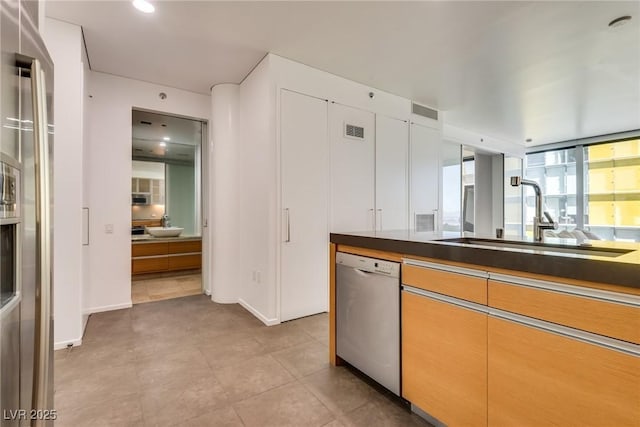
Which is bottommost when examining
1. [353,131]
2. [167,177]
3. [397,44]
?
[167,177]

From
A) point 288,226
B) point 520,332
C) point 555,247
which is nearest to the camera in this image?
point 520,332

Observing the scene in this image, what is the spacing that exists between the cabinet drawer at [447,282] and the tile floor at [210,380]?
30.8 inches

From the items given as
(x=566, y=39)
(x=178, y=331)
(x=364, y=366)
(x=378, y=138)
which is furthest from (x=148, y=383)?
(x=566, y=39)

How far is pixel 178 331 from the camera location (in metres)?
2.93

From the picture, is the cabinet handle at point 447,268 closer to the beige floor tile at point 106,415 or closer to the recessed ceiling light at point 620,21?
the beige floor tile at point 106,415

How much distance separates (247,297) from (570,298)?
10.7ft

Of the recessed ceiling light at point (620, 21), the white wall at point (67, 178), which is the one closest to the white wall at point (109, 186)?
the white wall at point (67, 178)

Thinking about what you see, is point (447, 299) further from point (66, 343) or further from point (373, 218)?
point (66, 343)

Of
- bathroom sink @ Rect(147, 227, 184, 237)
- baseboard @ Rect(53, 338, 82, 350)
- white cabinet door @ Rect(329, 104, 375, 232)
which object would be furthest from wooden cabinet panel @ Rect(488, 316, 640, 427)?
bathroom sink @ Rect(147, 227, 184, 237)

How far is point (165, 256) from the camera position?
523 centimetres

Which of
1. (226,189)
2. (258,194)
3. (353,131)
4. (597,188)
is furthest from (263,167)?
(597,188)

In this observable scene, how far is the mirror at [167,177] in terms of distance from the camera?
5.60m

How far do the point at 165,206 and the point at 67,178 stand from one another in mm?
3621

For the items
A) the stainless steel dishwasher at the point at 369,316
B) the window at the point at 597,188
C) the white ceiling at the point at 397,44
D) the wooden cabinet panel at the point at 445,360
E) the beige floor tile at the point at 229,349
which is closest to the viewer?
the wooden cabinet panel at the point at 445,360
